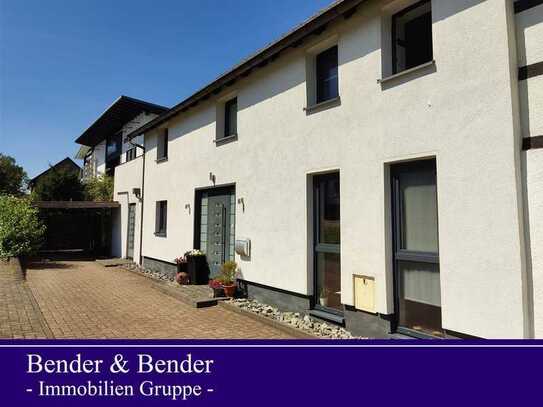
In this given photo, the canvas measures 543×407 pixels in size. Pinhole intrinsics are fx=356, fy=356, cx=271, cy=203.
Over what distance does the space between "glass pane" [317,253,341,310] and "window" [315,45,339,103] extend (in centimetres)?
311

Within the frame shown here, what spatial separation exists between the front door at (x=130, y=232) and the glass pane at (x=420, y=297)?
46.8ft

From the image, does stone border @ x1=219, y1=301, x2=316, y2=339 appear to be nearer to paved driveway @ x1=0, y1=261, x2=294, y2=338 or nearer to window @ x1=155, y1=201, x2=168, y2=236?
paved driveway @ x1=0, y1=261, x2=294, y2=338

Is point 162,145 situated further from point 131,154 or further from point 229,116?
point 131,154

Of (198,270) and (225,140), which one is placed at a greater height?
(225,140)

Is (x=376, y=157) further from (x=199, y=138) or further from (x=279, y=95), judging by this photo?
(x=199, y=138)

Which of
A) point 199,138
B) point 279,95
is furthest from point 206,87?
point 279,95

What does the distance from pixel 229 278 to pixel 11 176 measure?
41.6m

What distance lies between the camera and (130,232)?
56.7 ft

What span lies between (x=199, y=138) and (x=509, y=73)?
867 cm

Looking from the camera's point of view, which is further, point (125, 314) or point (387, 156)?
point (125, 314)

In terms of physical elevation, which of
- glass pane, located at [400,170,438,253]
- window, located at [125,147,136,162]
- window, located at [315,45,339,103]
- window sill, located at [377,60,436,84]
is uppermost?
window, located at [125,147,136,162]

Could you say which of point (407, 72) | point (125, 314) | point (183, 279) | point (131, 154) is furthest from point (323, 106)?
point (131, 154)

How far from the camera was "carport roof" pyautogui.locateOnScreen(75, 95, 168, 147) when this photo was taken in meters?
22.0

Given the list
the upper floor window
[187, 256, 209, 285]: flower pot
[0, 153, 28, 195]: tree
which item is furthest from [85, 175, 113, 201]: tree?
[0, 153, 28, 195]: tree
